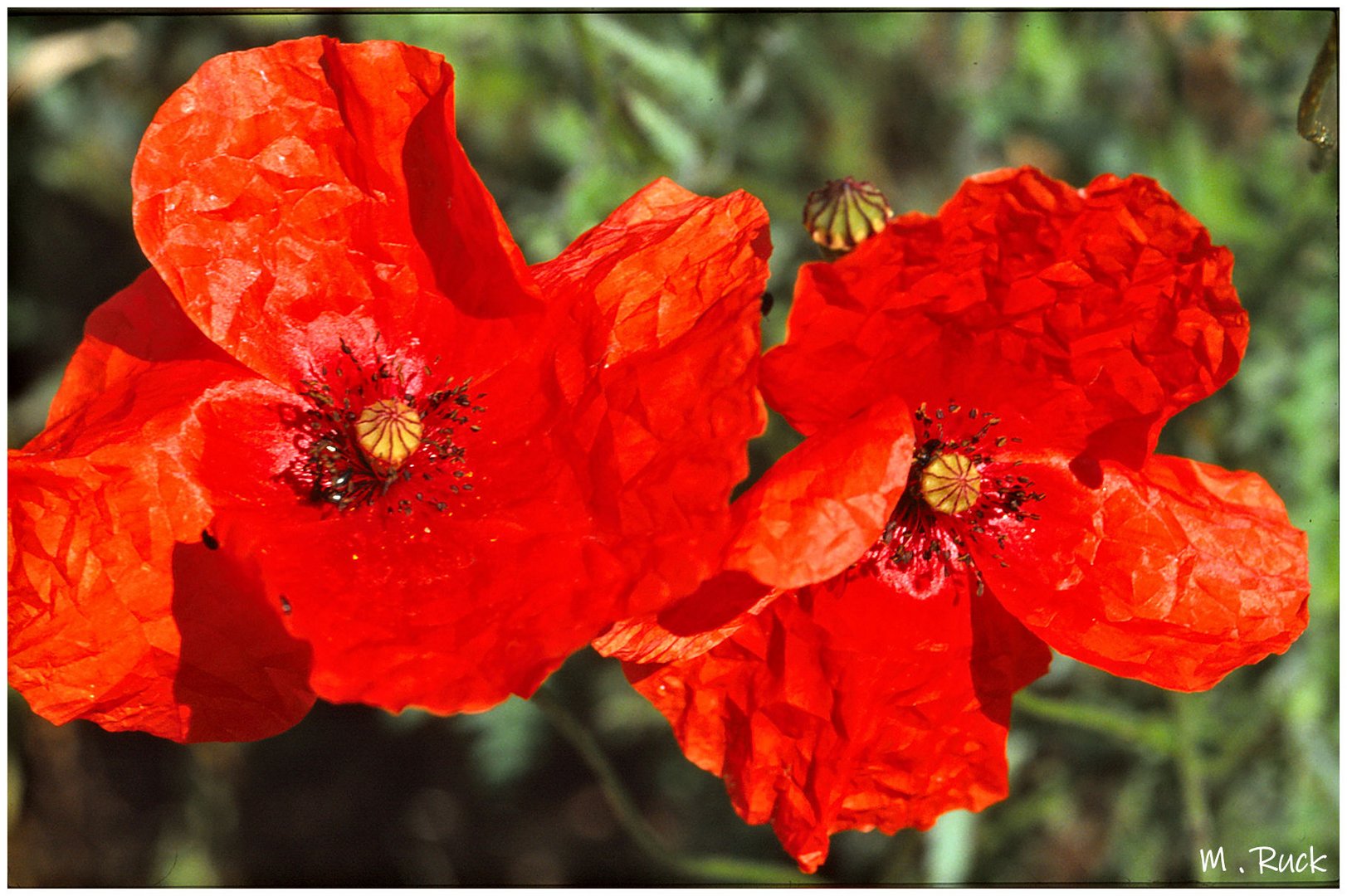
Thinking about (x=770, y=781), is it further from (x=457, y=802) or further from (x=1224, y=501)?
(x=457, y=802)

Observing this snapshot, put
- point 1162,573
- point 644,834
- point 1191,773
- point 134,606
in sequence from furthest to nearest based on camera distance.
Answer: point 1191,773, point 644,834, point 1162,573, point 134,606

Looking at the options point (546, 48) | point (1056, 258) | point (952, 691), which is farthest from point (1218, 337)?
point (546, 48)

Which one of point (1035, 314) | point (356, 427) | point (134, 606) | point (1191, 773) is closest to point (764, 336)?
point (1035, 314)

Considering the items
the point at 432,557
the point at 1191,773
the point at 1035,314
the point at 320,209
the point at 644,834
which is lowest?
the point at 644,834

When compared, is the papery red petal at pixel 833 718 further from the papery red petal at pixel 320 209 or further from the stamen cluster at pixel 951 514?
the papery red petal at pixel 320 209

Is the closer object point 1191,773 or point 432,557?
point 432,557

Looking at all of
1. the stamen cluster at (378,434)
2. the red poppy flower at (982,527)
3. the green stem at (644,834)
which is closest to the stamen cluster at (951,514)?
the red poppy flower at (982,527)

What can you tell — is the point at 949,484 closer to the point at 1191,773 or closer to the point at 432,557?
the point at 432,557
